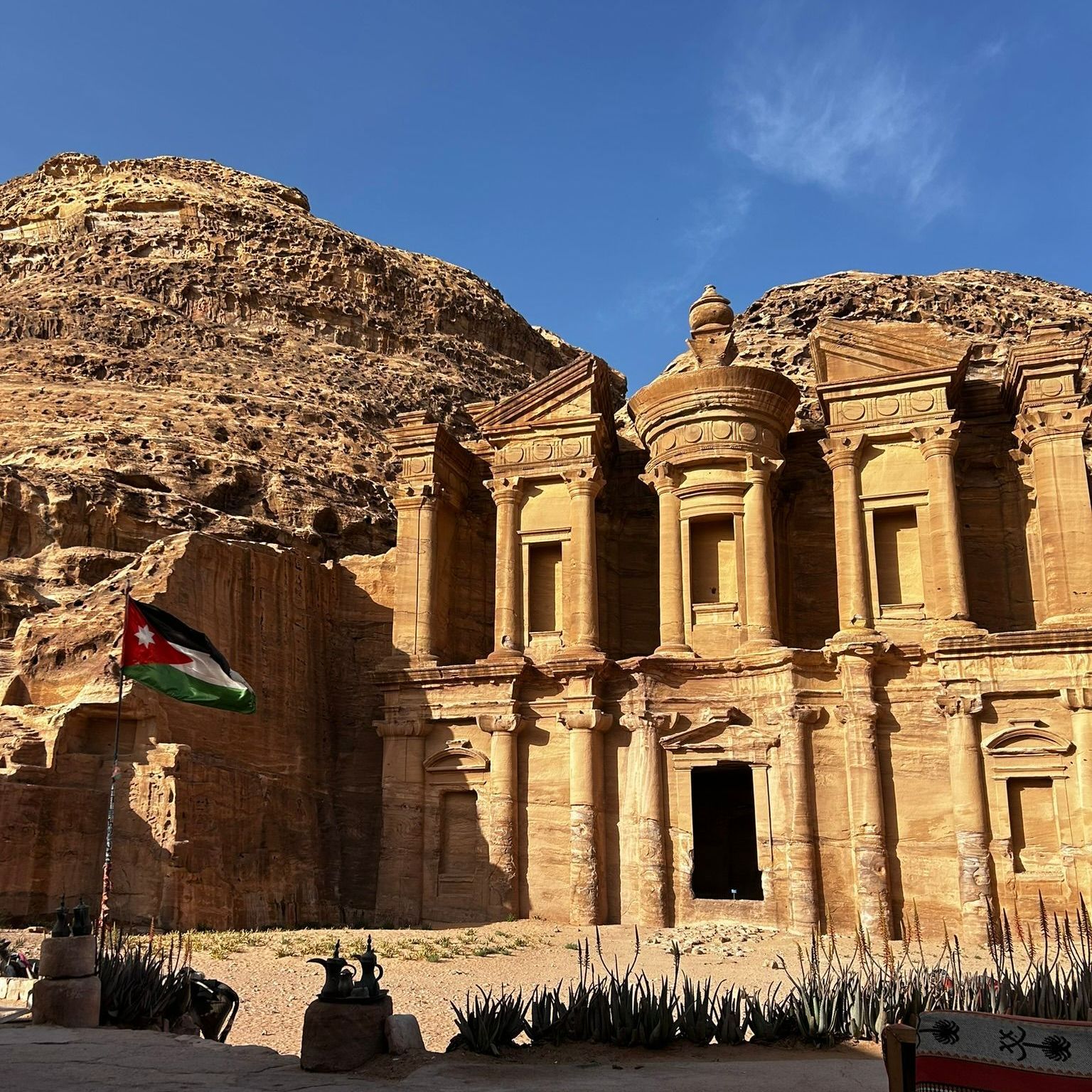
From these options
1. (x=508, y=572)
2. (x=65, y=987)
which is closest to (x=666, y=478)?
(x=508, y=572)

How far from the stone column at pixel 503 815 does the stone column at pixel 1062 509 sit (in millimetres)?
12122

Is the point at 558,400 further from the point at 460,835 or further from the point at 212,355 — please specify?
the point at 212,355

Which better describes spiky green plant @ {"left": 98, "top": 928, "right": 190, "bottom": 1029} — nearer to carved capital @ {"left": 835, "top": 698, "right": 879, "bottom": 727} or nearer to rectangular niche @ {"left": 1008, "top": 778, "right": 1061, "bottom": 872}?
carved capital @ {"left": 835, "top": 698, "right": 879, "bottom": 727}

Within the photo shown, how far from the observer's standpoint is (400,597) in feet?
97.1

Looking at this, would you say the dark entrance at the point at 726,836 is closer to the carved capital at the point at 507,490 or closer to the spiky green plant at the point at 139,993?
the carved capital at the point at 507,490

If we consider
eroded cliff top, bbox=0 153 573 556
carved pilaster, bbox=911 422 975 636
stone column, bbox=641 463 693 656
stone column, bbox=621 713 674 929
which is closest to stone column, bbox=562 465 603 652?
stone column, bbox=641 463 693 656

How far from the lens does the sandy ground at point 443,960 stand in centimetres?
1462

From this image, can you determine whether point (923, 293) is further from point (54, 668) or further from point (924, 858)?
point (54, 668)

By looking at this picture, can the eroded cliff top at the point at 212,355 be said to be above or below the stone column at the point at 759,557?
above

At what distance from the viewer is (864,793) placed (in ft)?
78.7

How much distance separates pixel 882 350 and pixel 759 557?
5.79 m

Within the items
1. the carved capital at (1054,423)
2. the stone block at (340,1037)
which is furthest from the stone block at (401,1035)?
the carved capital at (1054,423)

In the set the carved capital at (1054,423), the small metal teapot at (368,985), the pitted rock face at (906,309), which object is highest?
the pitted rock face at (906,309)

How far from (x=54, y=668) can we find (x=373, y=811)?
8827mm
